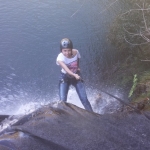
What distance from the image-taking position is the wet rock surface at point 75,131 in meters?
3.05

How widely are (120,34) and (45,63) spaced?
340 cm

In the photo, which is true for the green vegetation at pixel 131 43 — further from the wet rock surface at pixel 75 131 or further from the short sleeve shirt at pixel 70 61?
the wet rock surface at pixel 75 131

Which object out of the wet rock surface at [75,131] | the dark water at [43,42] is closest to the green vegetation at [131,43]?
the dark water at [43,42]

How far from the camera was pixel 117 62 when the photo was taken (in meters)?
9.33

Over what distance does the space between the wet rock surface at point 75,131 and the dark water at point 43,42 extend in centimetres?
449

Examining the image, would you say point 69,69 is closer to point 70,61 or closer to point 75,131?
point 70,61

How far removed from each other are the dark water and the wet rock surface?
14.7 feet

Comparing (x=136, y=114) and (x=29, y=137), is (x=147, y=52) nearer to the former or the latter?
(x=136, y=114)

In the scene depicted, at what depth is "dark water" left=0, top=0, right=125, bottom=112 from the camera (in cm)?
915

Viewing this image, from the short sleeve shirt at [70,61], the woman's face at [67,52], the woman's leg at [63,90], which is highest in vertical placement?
the woman's face at [67,52]

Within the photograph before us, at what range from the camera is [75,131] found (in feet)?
10.9

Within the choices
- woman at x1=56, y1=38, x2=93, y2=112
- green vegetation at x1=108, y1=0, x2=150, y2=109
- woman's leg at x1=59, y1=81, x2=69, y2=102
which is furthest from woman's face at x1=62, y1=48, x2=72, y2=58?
green vegetation at x1=108, y1=0, x2=150, y2=109

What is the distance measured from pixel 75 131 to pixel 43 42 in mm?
8303

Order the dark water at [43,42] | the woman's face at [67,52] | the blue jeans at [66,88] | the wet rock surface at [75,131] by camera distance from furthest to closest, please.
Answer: the dark water at [43,42] < the blue jeans at [66,88] < the woman's face at [67,52] < the wet rock surface at [75,131]
